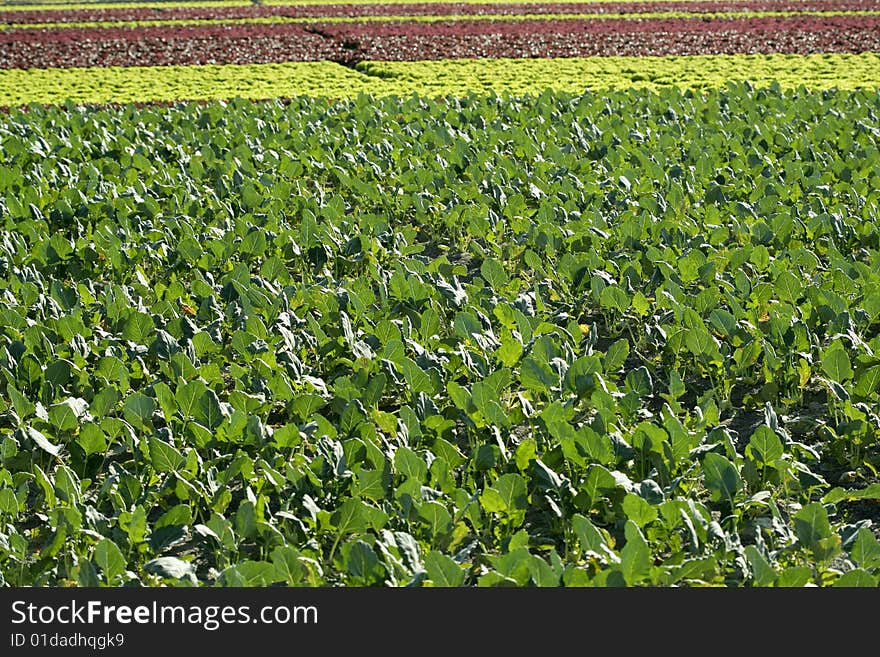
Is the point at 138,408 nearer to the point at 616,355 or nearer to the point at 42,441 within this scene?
the point at 42,441

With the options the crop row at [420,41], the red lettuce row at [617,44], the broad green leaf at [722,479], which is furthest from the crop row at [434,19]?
the broad green leaf at [722,479]

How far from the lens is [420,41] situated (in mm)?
24547

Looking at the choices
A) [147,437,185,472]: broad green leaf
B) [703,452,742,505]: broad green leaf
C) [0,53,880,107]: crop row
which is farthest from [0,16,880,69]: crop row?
[703,452,742,505]: broad green leaf

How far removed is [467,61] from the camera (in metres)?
21.8

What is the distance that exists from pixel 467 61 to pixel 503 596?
19.9 meters

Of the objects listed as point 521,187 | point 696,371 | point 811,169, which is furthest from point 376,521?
point 811,169

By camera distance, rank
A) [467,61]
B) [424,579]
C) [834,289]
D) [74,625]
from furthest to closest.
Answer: [467,61], [834,289], [424,579], [74,625]

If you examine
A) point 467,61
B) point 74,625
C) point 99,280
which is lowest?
point 74,625

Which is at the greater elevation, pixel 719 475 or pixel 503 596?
pixel 719 475

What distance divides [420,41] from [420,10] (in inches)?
473

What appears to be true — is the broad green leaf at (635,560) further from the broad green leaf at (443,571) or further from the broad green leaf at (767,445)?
the broad green leaf at (767,445)

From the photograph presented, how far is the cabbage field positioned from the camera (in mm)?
3543

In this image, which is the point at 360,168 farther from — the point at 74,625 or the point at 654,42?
the point at 654,42

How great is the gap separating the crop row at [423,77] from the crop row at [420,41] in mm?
1406
